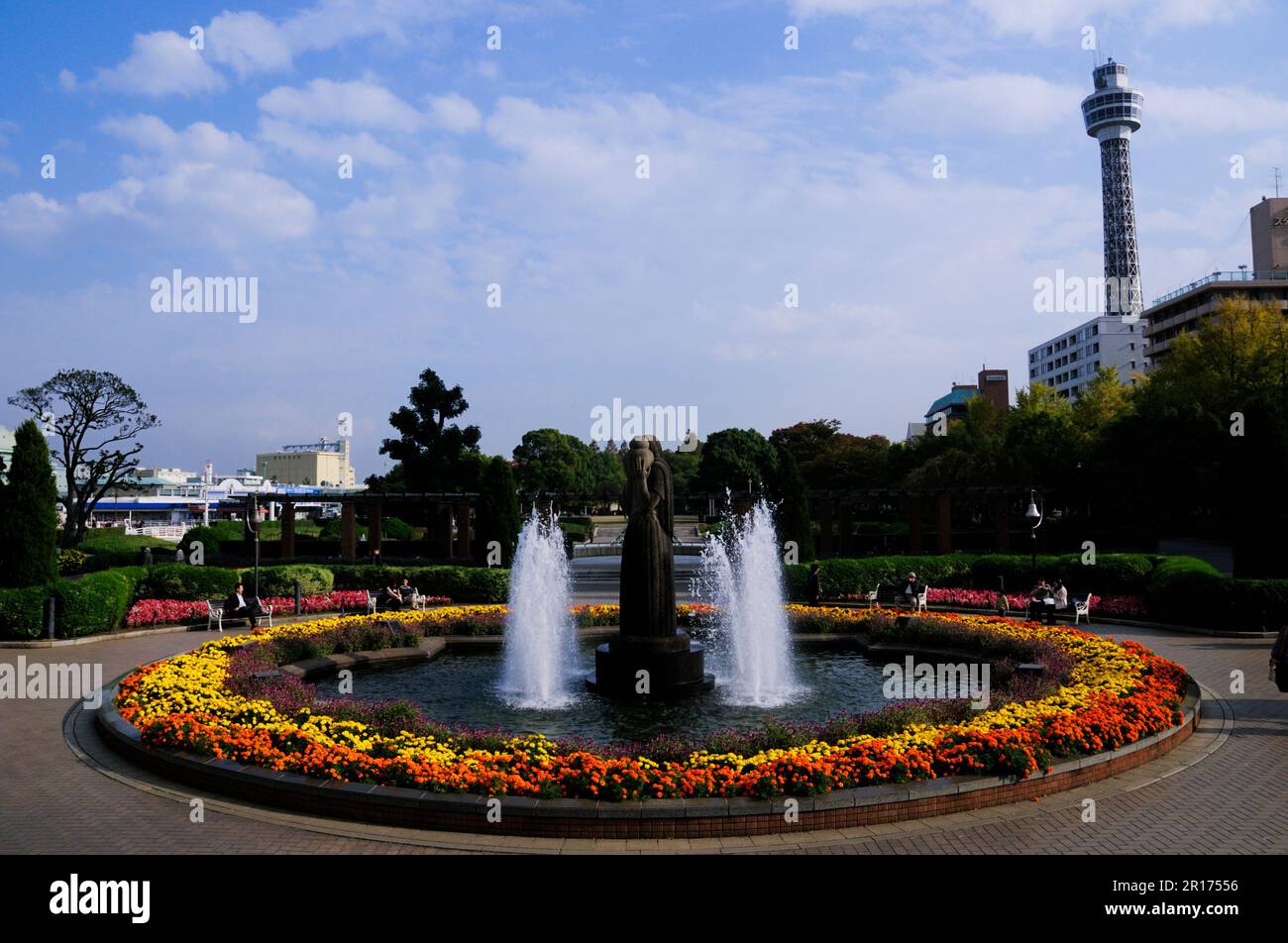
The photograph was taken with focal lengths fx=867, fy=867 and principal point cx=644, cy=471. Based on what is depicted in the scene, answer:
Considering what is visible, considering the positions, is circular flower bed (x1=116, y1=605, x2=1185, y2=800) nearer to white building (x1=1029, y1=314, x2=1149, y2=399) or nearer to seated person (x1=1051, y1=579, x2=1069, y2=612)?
seated person (x1=1051, y1=579, x2=1069, y2=612)

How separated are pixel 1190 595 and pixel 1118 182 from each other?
142 meters

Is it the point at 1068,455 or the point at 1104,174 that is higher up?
the point at 1104,174

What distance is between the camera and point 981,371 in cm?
11969

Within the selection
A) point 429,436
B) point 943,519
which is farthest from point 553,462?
point 943,519

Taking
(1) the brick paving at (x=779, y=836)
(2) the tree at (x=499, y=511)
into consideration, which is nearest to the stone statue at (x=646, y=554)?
(1) the brick paving at (x=779, y=836)

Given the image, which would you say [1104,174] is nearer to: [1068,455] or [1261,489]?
[1068,455]

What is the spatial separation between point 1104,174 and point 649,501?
508ft

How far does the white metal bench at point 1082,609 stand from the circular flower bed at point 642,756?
7856 millimetres

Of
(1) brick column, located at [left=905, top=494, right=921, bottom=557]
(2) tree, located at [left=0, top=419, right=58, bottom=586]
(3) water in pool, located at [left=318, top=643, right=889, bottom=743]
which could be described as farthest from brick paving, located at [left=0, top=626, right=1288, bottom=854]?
(1) brick column, located at [left=905, top=494, right=921, bottom=557]

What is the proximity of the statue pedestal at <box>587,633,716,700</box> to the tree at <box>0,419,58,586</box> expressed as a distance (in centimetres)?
1442

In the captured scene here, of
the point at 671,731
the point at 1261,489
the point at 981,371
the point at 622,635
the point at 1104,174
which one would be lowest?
the point at 671,731

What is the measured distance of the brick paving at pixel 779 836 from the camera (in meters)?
7.63
